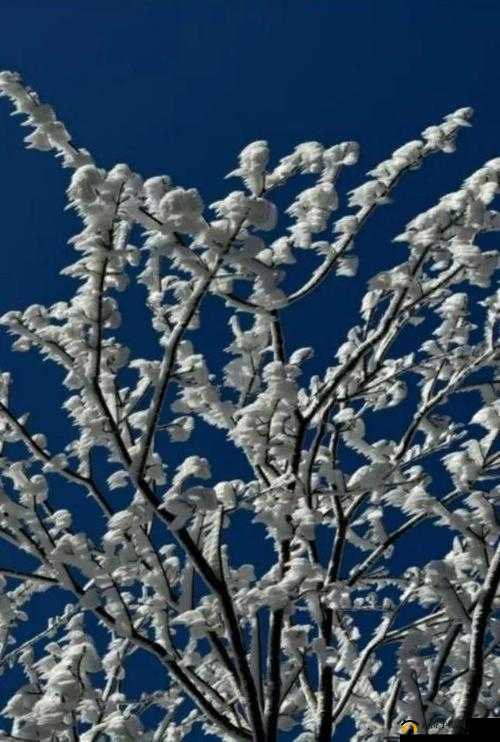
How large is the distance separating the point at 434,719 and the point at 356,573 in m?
0.86

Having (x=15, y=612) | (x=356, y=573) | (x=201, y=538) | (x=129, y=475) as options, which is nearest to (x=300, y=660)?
(x=356, y=573)

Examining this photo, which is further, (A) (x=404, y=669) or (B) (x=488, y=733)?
(A) (x=404, y=669)

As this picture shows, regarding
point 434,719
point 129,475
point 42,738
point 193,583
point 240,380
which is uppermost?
point 240,380

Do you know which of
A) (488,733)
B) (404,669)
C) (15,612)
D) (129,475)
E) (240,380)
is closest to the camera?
(488,733)

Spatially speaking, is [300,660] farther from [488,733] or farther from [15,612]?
[15,612]

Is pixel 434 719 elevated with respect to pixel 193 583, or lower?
lower

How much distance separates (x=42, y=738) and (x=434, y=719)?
7.33 feet

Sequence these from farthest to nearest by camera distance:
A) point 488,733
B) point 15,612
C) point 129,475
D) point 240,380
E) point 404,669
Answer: point 15,612 → point 240,380 → point 404,669 → point 129,475 → point 488,733

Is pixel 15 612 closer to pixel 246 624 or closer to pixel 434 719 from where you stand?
pixel 246 624

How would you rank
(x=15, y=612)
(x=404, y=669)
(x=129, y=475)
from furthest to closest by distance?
1. (x=15, y=612)
2. (x=404, y=669)
3. (x=129, y=475)

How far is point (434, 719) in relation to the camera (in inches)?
215

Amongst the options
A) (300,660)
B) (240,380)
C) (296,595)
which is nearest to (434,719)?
(300,660)

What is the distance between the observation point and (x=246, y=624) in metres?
6.67

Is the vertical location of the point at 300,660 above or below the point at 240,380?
below
